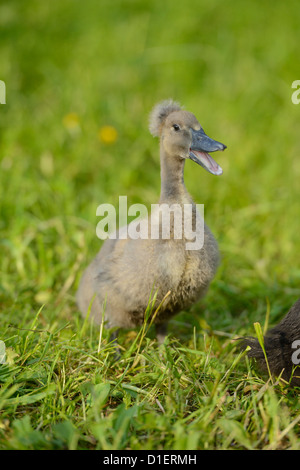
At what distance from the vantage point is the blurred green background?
3730mm

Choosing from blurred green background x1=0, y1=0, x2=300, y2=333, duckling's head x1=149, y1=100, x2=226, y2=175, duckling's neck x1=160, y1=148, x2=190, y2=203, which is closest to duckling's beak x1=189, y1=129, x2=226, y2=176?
duckling's head x1=149, y1=100, x2=226, y2=175

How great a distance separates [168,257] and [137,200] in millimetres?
1892

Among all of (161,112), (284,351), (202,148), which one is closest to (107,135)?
(161,112)

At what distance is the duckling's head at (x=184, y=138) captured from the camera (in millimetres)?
2611

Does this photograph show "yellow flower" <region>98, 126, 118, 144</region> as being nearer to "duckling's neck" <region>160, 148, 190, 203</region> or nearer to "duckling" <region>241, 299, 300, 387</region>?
"duckling's neck" <region>160, 148, 190, 203</region>

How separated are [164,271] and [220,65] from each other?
426 cm

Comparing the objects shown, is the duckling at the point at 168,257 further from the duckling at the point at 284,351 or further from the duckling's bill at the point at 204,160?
the duckling at the point at 284,351

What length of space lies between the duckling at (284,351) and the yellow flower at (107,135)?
109 inches

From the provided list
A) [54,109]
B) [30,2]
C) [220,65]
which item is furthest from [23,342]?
[30,2]

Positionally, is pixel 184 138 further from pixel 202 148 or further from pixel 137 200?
pixel 137 200

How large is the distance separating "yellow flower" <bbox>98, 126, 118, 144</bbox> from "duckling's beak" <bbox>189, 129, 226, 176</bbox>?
234 cm

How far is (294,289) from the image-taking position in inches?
143

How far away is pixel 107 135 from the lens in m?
4.93
